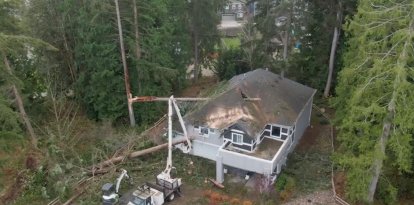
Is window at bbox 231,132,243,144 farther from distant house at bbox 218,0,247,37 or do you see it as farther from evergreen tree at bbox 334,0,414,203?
distant house at bbox 218,0,247,37

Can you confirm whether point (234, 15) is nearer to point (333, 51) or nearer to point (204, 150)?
point (333, 51)

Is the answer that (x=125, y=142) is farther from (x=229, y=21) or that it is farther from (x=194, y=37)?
(x=229, y=21)

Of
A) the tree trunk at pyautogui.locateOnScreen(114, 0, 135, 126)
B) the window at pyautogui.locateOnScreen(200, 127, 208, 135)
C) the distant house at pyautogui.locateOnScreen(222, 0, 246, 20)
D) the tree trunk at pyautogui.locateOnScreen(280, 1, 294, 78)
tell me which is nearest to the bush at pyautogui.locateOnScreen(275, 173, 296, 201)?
the window at pyautogui.locateOnScreen(200, 127, 208, 135)

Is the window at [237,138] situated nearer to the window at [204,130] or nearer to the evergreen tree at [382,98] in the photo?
the window at [204,130]

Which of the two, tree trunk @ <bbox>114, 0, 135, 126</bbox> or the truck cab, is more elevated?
tree trunk @ <bbox>114, 0, 135, 126</bbox>

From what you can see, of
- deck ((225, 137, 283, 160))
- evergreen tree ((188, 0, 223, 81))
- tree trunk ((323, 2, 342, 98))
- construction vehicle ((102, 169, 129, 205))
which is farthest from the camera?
evergreen tree ((188, 0, 223, 81))

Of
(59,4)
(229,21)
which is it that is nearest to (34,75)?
(59,4)
